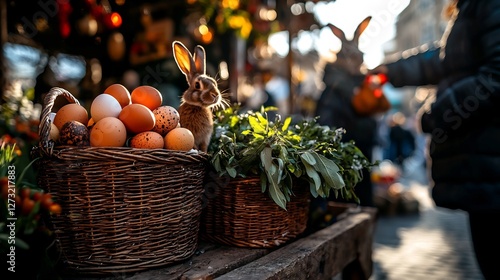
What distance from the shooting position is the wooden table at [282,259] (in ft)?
3.99

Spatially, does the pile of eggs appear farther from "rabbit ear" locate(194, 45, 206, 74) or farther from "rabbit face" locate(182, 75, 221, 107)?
"rabbit ear" locate(194, 45, 206, 74)

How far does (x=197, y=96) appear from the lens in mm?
1457

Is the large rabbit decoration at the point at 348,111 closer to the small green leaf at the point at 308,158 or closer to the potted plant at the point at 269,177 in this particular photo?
the potted plant at the point at 269,177

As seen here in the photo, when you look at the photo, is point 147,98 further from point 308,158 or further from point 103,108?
point 308,158

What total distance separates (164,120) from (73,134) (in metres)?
0.29

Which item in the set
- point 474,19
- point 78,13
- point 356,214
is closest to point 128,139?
point 356,214

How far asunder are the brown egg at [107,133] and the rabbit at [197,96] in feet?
0.97

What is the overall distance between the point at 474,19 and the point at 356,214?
1.23 meters

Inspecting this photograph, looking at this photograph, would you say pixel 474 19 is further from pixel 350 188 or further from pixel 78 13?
pixel 78 13

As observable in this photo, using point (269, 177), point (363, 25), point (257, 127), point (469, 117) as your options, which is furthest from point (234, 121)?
point (363, 25)

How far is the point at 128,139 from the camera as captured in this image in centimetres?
135

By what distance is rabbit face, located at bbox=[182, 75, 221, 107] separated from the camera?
1.45m

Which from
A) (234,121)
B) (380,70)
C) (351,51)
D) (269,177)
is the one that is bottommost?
(269,177)

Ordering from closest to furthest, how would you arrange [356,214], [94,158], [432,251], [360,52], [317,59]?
[94,158], [356,214], [360,52], [432,251], [317,59]
